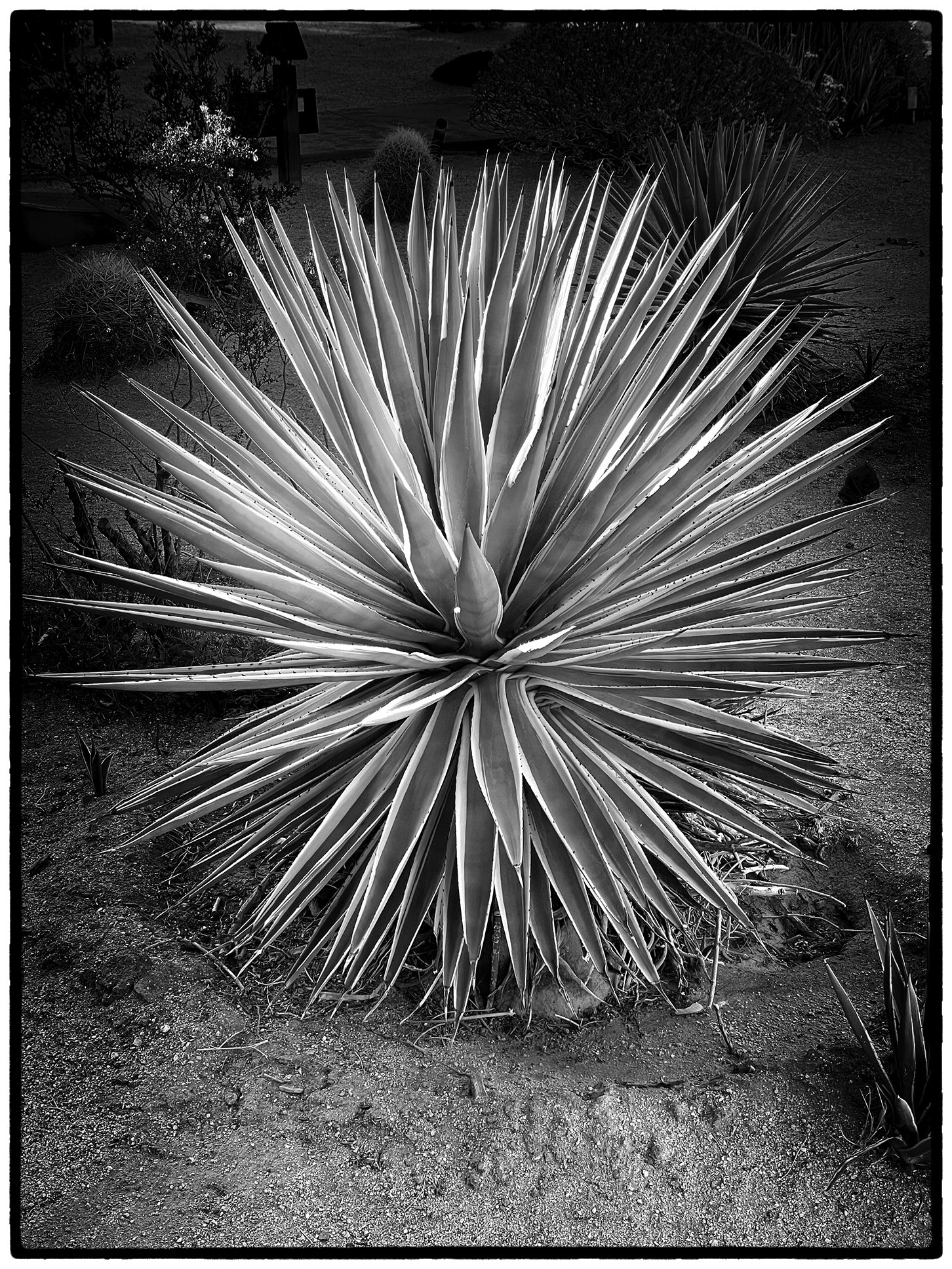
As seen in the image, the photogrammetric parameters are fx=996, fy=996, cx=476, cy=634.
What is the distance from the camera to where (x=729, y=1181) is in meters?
1.73

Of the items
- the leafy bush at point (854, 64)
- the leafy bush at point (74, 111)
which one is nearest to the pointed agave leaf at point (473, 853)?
the leafy bush at point (74, 111)

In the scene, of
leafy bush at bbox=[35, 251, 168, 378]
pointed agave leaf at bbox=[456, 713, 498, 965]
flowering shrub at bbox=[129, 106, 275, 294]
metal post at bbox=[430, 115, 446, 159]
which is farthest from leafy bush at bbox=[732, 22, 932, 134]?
pointed agave leaf at bbox=[456, 713, 498, 965]

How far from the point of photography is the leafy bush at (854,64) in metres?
8.01

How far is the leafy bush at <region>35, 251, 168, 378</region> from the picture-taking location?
564cm

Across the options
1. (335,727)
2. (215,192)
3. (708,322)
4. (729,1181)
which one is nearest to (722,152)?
(708,322)

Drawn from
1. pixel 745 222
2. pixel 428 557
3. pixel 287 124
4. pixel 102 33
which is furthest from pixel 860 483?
pixel 102 33

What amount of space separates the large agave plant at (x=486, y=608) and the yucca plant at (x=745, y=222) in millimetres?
2998

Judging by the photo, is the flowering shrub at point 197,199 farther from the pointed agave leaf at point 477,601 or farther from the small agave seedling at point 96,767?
the pointed agave leaf at point 477,601

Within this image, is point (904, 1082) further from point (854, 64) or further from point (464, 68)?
point (854, 64)

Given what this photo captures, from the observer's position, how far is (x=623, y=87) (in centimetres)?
675

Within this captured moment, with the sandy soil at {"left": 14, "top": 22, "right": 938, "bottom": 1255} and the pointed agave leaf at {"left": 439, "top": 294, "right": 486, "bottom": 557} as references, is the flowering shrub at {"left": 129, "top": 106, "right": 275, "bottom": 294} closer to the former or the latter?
the sandy soil at {"left": 14, "top": 22, "right": 938, "bottom": 1255}

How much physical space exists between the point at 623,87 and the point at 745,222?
2562mm

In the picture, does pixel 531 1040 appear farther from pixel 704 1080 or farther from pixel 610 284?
pixel 610 284

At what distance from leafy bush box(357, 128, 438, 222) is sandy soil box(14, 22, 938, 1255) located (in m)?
4.91
